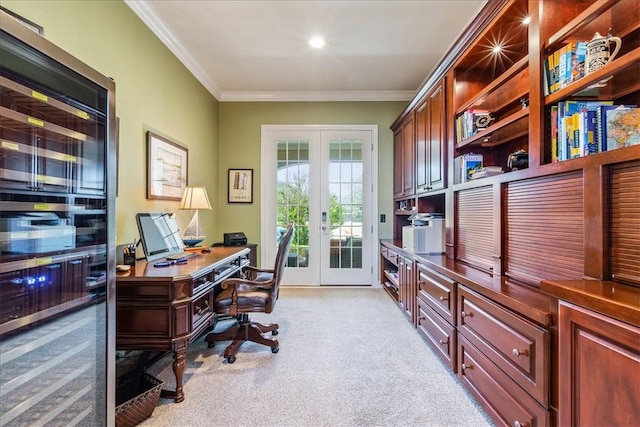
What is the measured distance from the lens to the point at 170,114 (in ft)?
9.44

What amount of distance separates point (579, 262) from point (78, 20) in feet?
9.89

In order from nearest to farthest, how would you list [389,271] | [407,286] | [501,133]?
[501,133]
[407,286]
[389,271]

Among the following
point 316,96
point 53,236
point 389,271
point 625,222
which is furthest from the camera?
point 316,96

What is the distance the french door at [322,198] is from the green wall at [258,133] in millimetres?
122

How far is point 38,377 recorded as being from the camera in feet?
3.49

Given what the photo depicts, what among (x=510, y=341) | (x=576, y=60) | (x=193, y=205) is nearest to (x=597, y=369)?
(x=510, y=341)

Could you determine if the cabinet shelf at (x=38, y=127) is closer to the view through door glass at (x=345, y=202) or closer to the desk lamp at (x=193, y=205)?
the desk lamp at (x=193, y=205)

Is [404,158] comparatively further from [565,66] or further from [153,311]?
[153,311]

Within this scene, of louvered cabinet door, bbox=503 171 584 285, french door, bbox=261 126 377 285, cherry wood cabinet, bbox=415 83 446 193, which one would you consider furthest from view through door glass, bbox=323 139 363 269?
louvered cabinet door, bbox=503 171 584 285

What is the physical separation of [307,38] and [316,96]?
4.51ft

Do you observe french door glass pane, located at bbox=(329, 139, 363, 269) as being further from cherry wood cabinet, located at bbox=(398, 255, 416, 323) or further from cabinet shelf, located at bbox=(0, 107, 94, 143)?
cabinet shelf, located at bbox=(0, 107, 94, 143)

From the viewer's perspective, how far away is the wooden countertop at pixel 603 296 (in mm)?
781

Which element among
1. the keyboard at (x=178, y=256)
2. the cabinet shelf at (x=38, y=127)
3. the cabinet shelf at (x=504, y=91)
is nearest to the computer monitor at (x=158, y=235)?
the keyboard at (x=178, y=256)

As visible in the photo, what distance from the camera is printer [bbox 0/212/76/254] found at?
92cm
